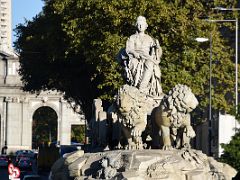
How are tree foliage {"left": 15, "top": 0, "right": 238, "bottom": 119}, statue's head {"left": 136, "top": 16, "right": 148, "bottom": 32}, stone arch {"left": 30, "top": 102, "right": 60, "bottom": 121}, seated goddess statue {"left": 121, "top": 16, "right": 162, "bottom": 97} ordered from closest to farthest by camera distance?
seated goddess statue {"left": 121, "top": 16, "right": 162, "bottom": 97} → statue's head {"left": 136, "top": 16, "right": 148, "bottom": 32} → tree foliage {"left": 15, "top": 0, "right": 238, "bottom": 119} → stone arch {"left": 30, "top": 102, "right": 60, "bottom": 121}

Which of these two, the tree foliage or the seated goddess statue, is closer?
the seated goddess statue

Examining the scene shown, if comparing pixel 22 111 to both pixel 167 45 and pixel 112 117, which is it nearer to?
pixel 167 45

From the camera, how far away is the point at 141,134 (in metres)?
28.6

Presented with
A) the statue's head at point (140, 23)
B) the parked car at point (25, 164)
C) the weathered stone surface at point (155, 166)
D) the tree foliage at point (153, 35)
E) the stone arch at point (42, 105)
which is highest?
the stone arch at point (42, 105)

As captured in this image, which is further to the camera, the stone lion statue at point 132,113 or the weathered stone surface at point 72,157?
the weathered stone surface at point 72,157

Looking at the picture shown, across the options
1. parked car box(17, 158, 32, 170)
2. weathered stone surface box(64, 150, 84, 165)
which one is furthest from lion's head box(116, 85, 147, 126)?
parked car box(17, 158, 32, 170)

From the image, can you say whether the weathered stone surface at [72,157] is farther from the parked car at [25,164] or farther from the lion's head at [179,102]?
the parked car at [25,164]

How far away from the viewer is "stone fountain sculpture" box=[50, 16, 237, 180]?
26516mm

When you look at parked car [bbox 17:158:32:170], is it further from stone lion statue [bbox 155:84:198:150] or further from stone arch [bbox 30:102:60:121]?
stone arch [bbox 30:102:60:121]

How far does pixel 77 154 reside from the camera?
30156 millimetres

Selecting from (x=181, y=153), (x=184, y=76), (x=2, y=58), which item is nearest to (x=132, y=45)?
(x=181, y=153)

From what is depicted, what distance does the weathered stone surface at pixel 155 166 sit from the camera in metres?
26.2

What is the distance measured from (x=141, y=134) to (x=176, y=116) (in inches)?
57.9

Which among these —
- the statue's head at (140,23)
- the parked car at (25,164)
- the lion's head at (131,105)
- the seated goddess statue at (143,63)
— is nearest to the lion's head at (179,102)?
the lion's head at (131,105)
